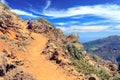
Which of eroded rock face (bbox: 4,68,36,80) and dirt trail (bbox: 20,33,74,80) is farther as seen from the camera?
dirt trail (bbox: 20,33,74,80)

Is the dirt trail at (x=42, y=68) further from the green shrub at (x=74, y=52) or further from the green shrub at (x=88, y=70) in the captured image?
the green shrub at (x=74, y=52)

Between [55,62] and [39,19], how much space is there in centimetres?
2957

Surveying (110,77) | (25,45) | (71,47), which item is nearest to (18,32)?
(25,45)

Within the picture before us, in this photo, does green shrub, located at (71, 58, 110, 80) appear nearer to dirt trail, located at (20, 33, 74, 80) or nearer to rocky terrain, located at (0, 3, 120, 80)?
rocky terrain, located at (0, 3, 120, 80)

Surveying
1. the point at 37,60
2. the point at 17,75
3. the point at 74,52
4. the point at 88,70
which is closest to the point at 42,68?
the point at 37,60

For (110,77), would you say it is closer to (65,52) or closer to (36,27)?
(65,52)

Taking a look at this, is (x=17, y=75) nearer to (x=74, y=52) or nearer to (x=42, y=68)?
(x=42, y=68)

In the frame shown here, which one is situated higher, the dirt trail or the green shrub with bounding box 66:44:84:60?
the green shrub with bounding box 66:44:84:60

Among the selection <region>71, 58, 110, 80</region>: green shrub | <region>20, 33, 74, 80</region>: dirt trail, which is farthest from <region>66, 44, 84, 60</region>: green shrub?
<region>20, 33, 74, 80</region>: dirt trail

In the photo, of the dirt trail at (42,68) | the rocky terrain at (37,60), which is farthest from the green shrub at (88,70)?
the dirt trail at (42,68)

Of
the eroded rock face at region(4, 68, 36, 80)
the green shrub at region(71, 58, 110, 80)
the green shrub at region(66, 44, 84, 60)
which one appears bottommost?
the green shrub at region(71, 58, 110, 80)

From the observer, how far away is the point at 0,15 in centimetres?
4306

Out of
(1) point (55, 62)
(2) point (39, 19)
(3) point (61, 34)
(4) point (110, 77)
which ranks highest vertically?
(2) point (39, 19)

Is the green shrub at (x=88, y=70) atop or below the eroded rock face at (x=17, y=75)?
below
